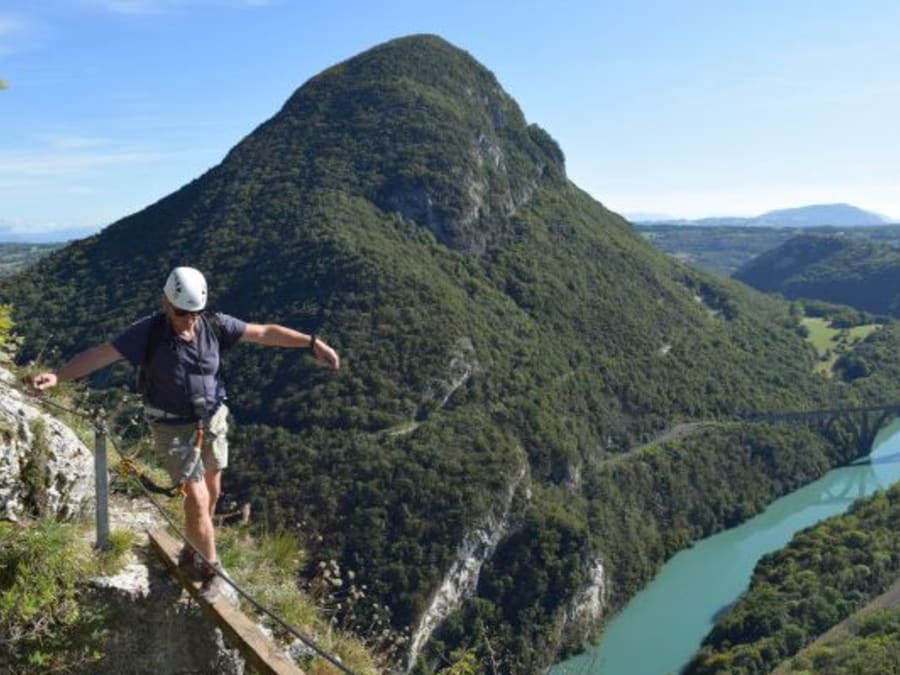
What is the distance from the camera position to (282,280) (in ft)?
200

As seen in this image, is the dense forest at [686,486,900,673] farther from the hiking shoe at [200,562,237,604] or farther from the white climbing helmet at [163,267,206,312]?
the white climbing helmet at [163,267,206,312]

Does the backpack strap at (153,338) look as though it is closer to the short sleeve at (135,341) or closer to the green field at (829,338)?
the short sleeve at (135,341)

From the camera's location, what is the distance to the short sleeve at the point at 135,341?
3.47 meters

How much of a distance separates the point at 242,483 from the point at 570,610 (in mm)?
18986

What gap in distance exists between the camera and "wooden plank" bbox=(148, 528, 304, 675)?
3.28 m

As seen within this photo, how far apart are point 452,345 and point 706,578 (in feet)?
75.9

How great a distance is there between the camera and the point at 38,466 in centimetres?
368

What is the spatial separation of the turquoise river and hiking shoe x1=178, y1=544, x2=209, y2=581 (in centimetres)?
2831

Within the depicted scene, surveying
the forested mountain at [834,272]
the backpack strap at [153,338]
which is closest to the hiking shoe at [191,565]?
the backpack strap at [153,338]

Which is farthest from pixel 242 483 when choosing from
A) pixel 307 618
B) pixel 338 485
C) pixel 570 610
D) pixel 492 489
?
pixel 307 618

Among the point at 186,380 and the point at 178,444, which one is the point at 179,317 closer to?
the point at 186,380

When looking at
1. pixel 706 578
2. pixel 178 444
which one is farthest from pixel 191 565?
pixel 706 578

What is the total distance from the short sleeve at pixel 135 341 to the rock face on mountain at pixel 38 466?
21.4 inches

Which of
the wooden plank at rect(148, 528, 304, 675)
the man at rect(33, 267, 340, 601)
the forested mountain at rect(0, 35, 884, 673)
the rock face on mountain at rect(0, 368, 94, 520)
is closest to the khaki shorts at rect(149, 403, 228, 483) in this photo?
the man at rect(33, 267, 340, 601)
